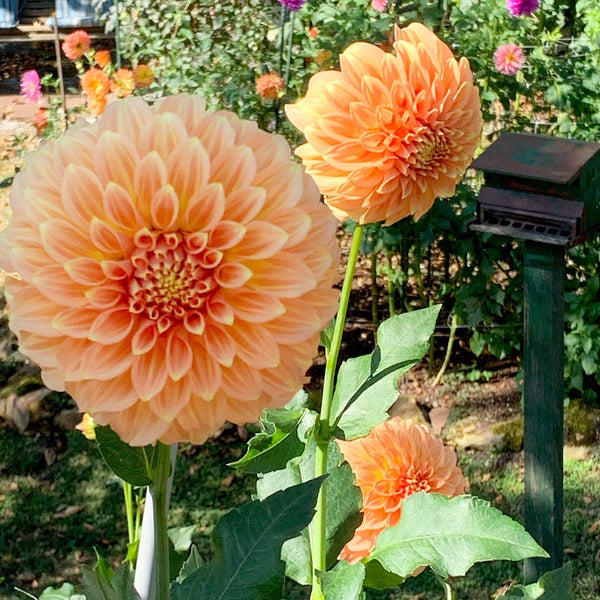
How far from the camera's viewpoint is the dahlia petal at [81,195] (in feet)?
1.99

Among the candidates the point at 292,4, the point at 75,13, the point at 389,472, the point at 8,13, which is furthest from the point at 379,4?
A: the point at 8,13

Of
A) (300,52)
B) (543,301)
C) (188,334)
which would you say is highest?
(188,334)

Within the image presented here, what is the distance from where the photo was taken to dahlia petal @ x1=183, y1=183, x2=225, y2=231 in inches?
24.1

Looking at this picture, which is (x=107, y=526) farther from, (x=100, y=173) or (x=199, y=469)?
(x=100, y=173)

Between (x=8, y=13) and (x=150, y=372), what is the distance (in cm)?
1027

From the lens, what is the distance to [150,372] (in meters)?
0.63

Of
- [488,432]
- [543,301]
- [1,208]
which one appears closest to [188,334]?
[543,301]

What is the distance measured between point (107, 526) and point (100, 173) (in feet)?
9.84

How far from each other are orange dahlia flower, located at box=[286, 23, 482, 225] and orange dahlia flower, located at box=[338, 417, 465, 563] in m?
0.29

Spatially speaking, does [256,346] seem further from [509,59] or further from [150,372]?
[509,59]

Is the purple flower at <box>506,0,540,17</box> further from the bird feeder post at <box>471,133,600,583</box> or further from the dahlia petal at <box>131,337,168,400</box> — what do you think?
the dahlia petal at <box>131,337,168,400</box>

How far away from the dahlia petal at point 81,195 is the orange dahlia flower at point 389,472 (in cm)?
63

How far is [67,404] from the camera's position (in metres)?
3.95

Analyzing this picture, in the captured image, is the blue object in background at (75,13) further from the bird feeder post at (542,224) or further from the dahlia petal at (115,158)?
the dahlia petal at (115,158)
